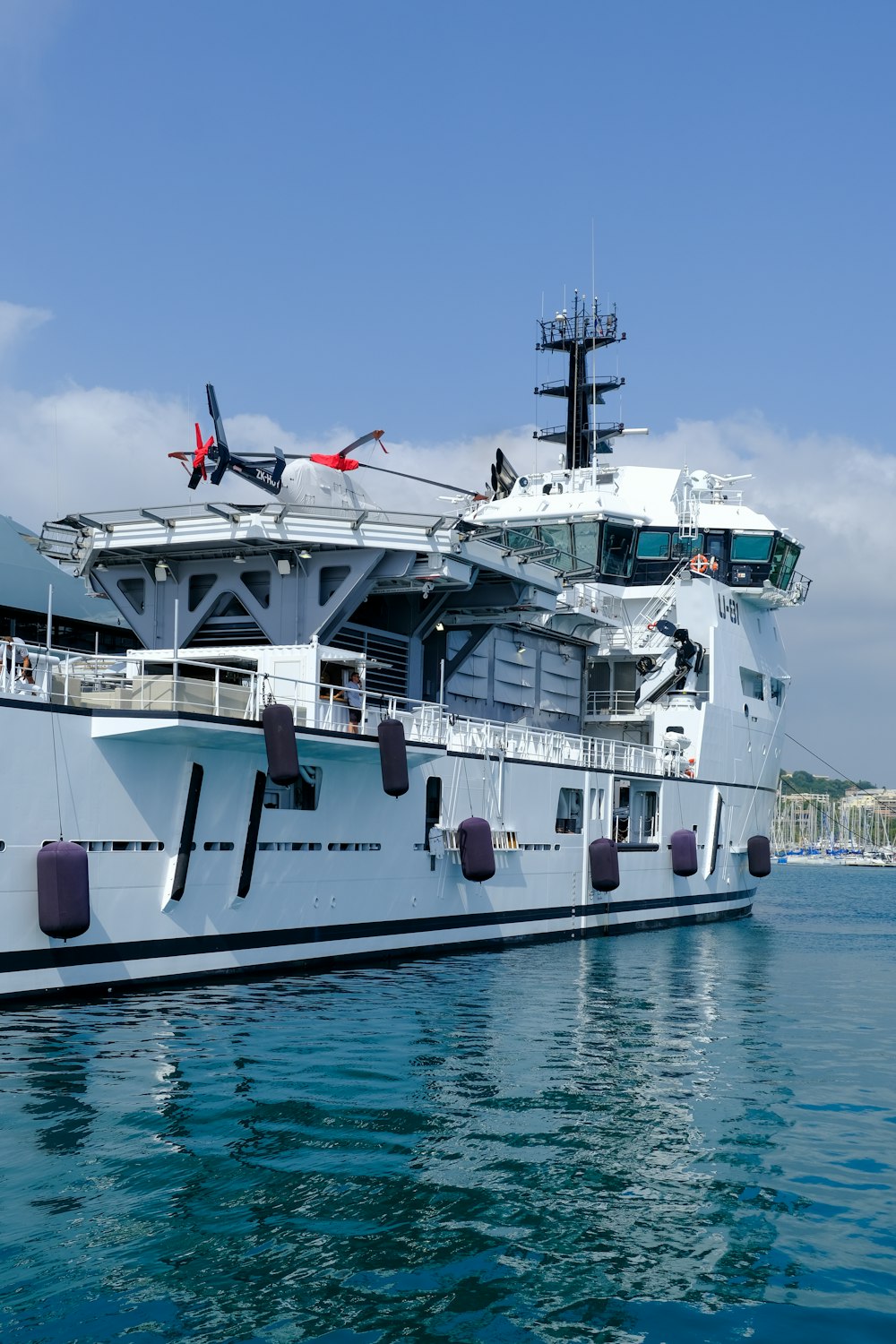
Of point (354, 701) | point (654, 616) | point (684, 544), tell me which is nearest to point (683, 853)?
point (654, 616)

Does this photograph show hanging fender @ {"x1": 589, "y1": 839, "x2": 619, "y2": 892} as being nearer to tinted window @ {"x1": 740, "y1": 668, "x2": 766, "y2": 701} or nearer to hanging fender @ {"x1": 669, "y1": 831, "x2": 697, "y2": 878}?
hanging fender @ {"x1": 669, "y1": 831, "x2": 697, "y2": 878}

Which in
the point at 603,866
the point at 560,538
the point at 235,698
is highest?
the point at 560,538

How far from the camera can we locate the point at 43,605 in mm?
31859

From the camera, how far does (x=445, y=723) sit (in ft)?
81.8

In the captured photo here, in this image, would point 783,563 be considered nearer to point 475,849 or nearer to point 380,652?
Answer: point 380,652

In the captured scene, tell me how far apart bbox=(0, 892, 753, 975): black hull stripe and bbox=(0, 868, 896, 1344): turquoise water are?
643mm

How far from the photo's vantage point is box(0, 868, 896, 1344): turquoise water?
785 cm

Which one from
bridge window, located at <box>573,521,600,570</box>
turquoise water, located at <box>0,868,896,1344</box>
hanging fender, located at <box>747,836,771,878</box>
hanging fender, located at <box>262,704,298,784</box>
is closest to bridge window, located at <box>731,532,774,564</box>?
bridge window, located at <box>573,521,600,570</box>

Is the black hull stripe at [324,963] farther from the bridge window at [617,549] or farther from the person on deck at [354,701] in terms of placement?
the bridge window at [617,549]

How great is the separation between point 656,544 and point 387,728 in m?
18.8

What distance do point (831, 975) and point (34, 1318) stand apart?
19.4m

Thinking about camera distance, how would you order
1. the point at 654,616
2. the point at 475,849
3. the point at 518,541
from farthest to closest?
the point at 654,616
the point at 518,541
the point at 475,849

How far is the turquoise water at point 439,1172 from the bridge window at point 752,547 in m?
22.1

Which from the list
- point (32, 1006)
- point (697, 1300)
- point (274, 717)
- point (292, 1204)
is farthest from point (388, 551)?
point (697, 1300)
